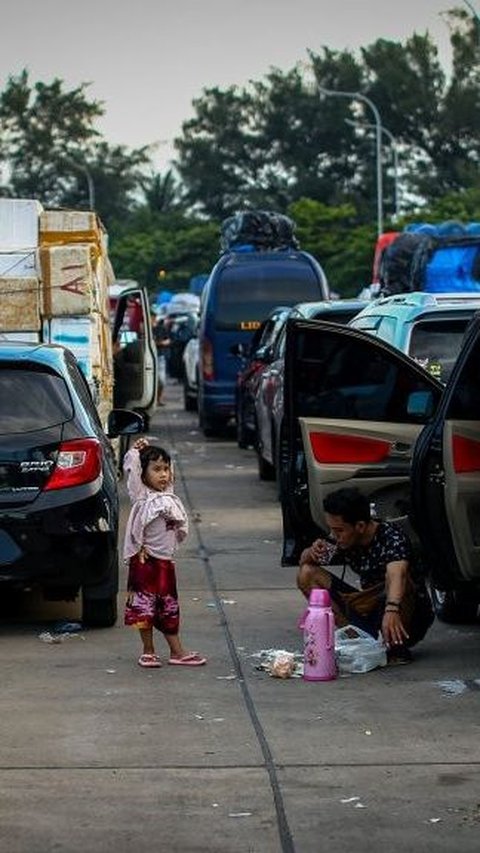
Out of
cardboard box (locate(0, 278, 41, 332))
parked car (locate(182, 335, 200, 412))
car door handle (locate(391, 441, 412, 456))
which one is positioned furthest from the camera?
parked car (locate(182, 335, 200, 412))

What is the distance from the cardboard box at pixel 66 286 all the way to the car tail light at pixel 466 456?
10.0 m

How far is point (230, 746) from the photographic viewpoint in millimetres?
9320

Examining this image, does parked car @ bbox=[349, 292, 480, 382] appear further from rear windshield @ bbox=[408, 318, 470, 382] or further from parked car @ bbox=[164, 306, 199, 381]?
parked car @ bbox=[164, 306, 199, 381]

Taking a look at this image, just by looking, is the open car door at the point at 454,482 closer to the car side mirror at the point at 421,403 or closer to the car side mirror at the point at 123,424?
the car side mirror at the point at 421,403

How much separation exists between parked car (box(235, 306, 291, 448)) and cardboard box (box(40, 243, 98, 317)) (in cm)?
292

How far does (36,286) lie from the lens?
20.7m

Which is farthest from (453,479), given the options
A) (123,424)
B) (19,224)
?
(19,224)

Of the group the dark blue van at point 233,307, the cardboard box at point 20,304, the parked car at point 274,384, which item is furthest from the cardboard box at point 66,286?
the dark blue van at point 233,307

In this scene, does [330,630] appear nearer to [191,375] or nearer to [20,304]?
[20,304]

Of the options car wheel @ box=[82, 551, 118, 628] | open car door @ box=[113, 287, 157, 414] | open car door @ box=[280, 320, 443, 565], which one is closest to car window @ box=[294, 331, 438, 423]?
open car door @ box=[280, 320, 443, 565]

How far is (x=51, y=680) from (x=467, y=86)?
320 ft

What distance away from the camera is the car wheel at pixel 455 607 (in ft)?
41.6

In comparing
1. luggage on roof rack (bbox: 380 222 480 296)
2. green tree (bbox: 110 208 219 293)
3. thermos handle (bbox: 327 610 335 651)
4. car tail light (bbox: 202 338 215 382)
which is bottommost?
green tree (bbox: 110 208 219 293)

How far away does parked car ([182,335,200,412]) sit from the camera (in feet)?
125
